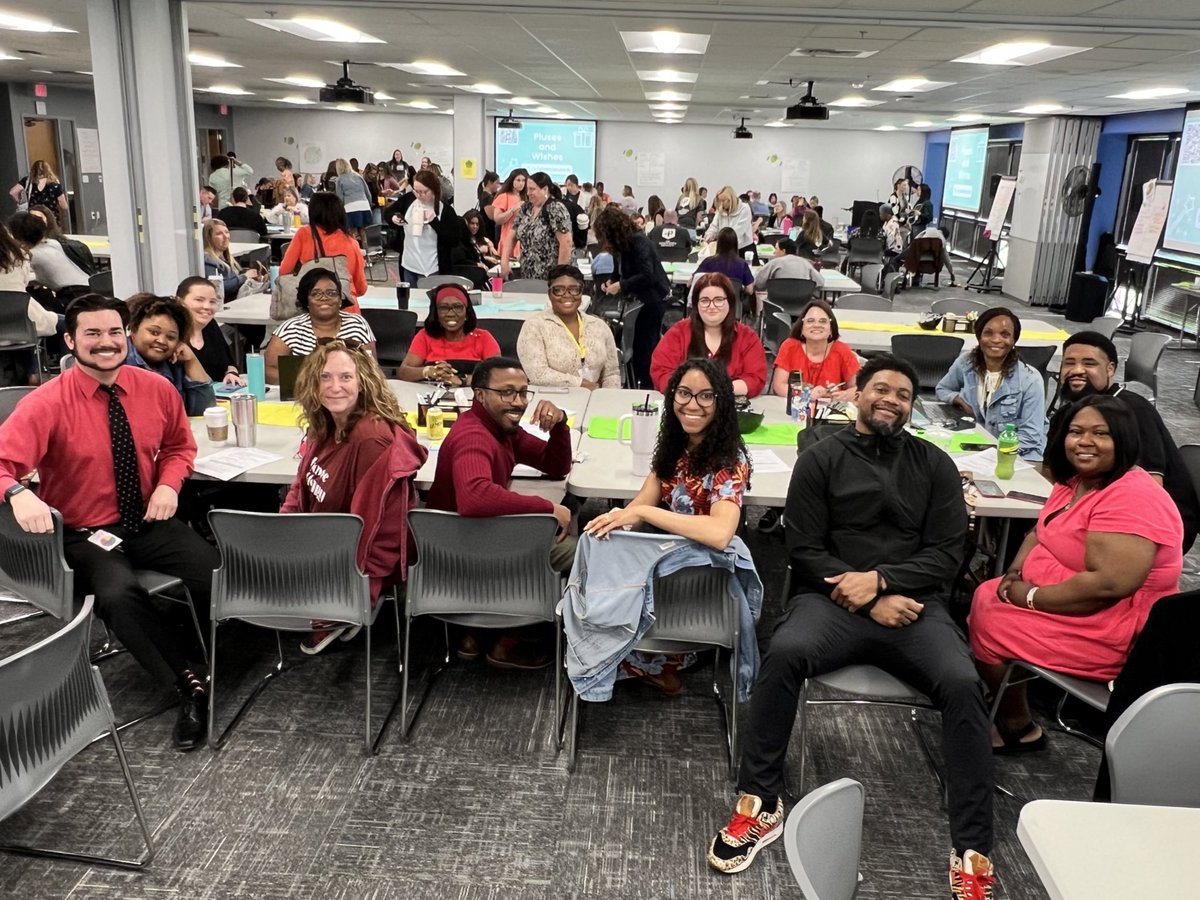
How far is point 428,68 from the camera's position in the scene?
10578mm

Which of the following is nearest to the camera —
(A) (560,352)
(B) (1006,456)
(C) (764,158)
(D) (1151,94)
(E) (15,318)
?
(B) (1006,456)

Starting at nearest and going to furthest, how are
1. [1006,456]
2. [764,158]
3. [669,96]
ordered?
[1006,456] → [669,96] → [764,158]

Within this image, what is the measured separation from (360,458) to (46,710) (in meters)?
1.21

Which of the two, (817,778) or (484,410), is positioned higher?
(484,410)

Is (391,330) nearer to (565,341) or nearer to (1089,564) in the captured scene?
(565,341)

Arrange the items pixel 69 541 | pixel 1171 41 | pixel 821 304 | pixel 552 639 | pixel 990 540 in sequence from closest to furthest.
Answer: pixel 69 541 < pixel 552 639 < pixel 990 540 < pixel 821 304 < pixel 1171 41

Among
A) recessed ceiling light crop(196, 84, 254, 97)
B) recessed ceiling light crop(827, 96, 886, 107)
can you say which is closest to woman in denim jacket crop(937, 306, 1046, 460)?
recessed ceiling light crop(827, 96, 886, 107)

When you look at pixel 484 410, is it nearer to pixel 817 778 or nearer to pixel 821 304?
pixel 817 778

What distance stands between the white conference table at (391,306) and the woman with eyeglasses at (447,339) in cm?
110

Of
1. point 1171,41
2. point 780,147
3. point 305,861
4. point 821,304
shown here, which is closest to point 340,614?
point 305,861

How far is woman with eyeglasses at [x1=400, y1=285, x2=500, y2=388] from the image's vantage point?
4664mm

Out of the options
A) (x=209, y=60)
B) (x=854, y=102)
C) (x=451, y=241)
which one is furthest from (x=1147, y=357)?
(x=209, y=60)

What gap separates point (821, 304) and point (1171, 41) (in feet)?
11.6

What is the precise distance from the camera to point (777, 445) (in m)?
3.80
